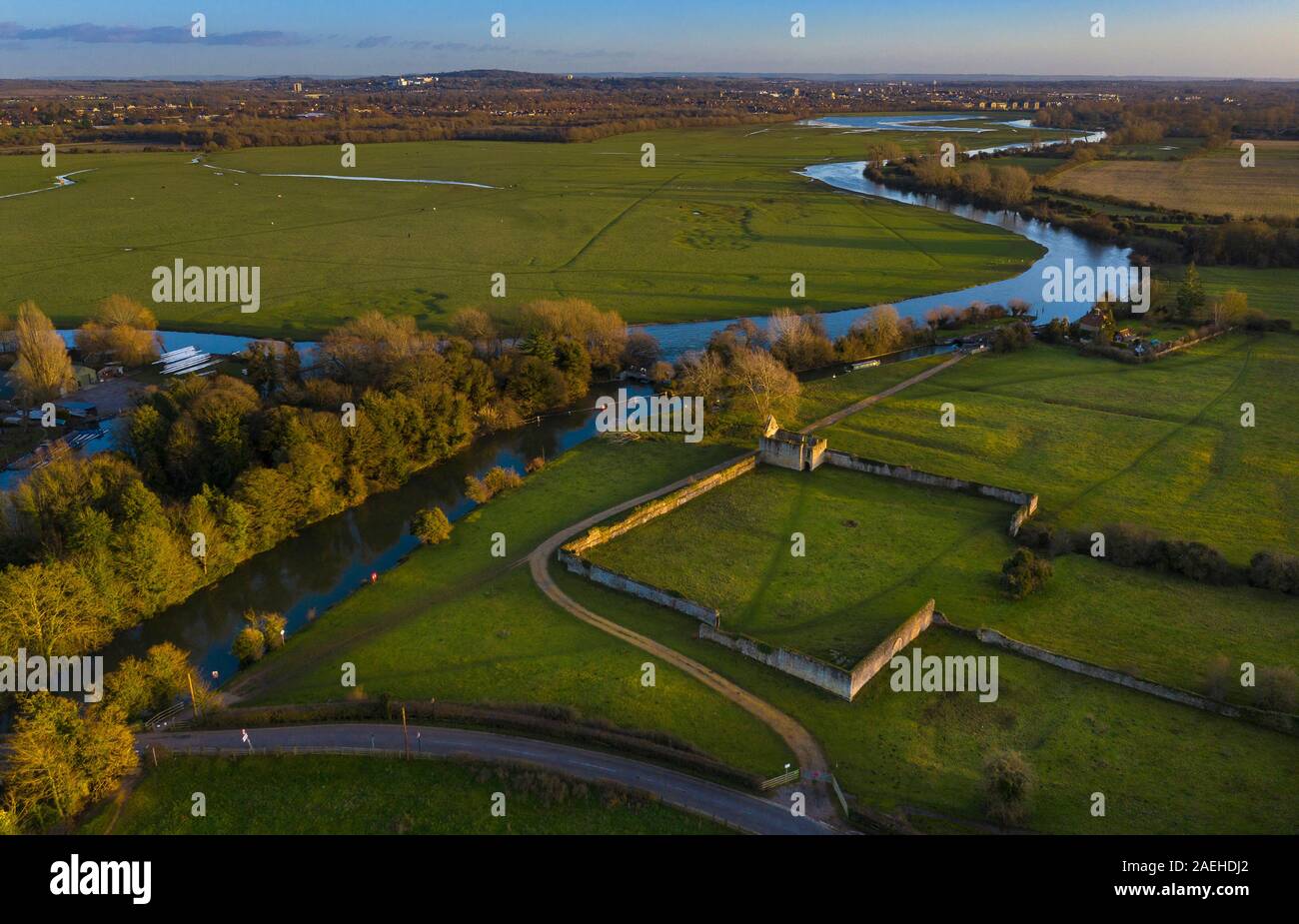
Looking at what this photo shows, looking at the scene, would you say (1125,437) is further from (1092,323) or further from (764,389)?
(1092,323)

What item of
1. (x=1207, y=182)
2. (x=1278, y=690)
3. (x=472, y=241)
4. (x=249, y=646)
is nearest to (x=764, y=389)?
(x=1278, y=690)

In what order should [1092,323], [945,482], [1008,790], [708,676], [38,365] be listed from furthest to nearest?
1. [1092,323]
2. [38,365]
3. [945,482]
4. [708,676]
5. [1008,790]

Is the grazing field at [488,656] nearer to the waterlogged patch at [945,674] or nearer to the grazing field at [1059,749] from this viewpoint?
the grazing field at [1059,749]

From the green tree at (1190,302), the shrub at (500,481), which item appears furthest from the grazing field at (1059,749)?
the green tree at (1190,302)
